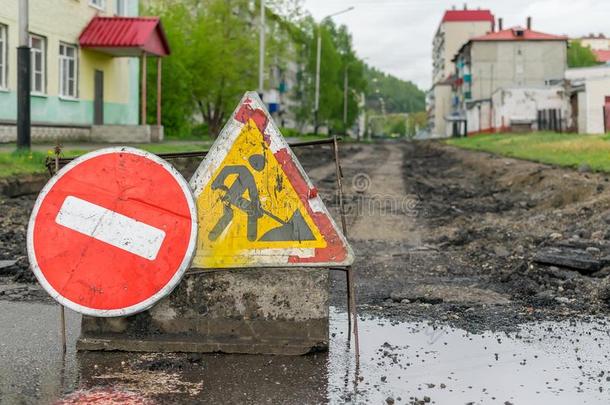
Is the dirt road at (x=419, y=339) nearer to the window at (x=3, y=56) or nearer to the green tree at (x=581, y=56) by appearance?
the window at (x=3, y=56)

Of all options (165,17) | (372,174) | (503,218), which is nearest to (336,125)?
(165,17)

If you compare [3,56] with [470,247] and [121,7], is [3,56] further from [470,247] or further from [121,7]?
[470,247]

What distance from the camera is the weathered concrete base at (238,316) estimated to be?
4.84 m

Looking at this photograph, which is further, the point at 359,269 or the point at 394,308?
the point at 359,269

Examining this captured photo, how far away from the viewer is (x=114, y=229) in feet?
15.6

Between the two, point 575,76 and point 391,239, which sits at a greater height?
point 575,76

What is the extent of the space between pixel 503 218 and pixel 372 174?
12428 mm

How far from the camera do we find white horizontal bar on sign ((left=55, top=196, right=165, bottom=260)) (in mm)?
4746

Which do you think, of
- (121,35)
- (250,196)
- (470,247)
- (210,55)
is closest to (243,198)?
(250,196)

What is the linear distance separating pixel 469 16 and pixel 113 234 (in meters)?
151

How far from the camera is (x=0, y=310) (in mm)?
5895

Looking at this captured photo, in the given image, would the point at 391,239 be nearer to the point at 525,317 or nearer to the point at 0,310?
the point at 525,317

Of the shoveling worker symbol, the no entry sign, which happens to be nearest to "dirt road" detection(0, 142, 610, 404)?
the no entry sign

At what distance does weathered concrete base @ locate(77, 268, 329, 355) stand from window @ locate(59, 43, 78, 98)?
26.9 m
